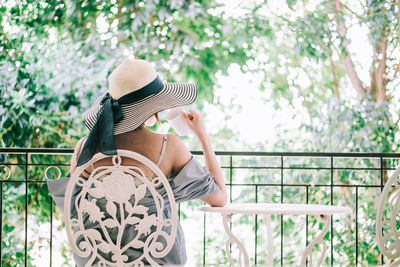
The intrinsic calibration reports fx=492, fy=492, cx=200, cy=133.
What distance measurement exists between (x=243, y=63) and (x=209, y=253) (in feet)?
6.32

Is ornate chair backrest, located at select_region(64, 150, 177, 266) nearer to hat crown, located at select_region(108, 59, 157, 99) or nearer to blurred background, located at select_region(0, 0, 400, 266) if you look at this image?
hat crown, located at select_region(108, 59, 157, 99)

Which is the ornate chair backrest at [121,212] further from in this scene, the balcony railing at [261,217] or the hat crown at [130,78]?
the balcony railing at [261,217]

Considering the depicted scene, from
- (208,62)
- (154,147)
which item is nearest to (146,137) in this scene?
(154,147)

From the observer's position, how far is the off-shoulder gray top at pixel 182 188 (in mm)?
1429

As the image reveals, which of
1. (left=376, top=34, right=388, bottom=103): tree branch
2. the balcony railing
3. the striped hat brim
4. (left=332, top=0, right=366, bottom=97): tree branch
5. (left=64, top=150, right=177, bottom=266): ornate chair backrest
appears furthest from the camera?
(left=332, top=0, right=366, bottom=97): tree branch

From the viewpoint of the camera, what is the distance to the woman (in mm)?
1397

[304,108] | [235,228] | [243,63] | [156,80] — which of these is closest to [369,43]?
[304,108]

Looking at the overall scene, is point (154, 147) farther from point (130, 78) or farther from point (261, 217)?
point (261, 217)

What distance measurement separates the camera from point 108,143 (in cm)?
134

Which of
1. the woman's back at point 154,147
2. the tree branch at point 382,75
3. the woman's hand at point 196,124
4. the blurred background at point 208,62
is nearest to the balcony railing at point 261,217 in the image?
the blurred background at point 208,62

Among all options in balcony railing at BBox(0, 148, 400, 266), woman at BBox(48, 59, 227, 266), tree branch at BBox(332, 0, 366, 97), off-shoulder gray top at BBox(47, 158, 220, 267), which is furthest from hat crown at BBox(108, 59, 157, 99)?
tree branch at BBox(332, 0, 366, 97)

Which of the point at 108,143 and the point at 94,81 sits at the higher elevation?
the point at 94,81

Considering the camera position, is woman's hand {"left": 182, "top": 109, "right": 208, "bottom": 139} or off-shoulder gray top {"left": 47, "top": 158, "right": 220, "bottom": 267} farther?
woman's hand {"left": 182, "top": 109, "right": 208, "bottom": 139}

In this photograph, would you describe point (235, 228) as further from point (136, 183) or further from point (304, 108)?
point (136, 183)
